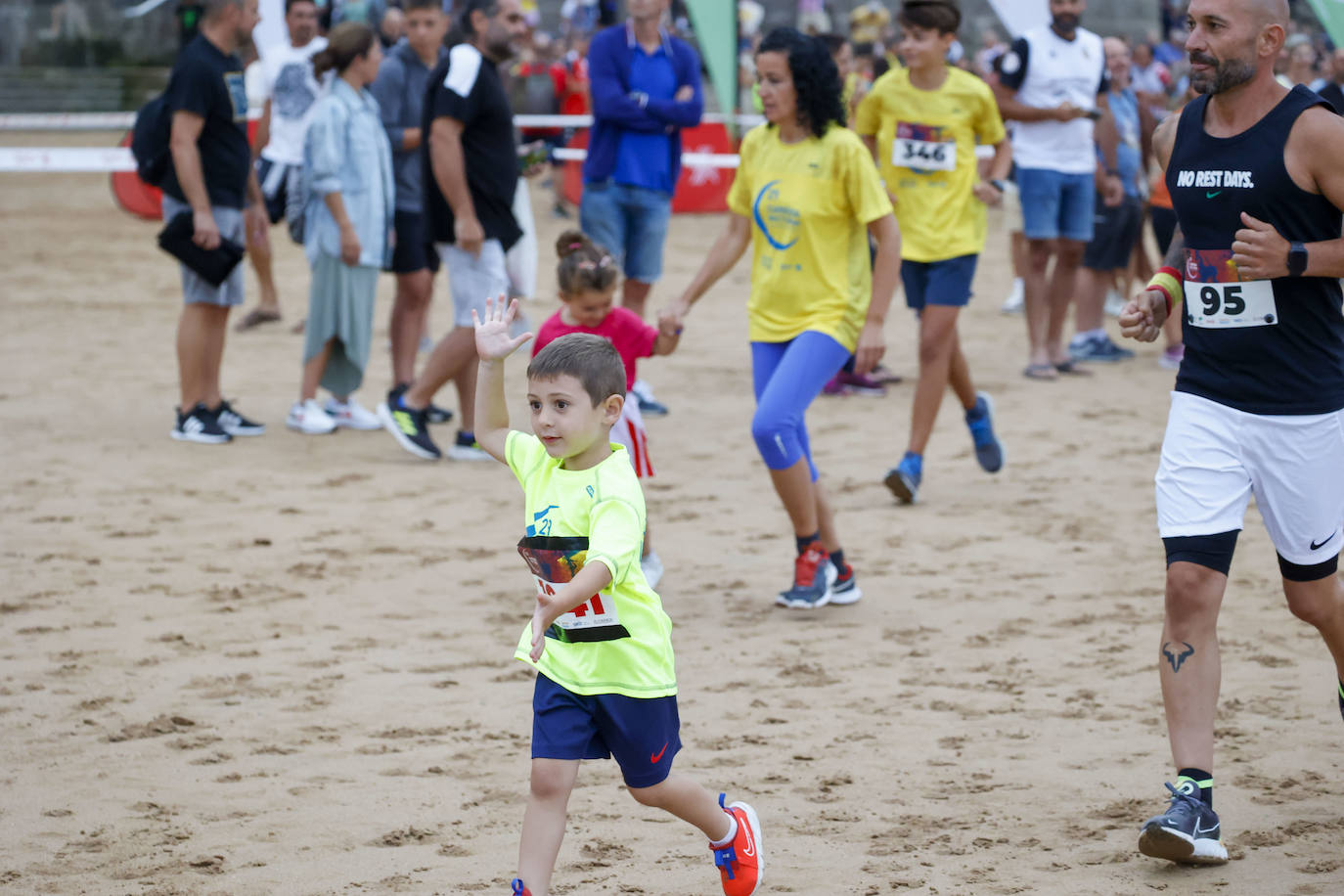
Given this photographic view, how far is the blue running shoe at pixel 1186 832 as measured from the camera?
3.66m

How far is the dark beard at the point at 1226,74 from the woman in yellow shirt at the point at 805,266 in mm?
1999

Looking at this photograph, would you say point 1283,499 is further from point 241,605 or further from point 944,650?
point 241,605

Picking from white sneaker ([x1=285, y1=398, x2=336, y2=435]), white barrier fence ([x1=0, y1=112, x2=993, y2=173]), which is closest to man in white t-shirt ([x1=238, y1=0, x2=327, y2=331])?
white sneaker ([x1=285, y1=398, x2=336, y2=435])

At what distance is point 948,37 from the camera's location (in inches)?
298

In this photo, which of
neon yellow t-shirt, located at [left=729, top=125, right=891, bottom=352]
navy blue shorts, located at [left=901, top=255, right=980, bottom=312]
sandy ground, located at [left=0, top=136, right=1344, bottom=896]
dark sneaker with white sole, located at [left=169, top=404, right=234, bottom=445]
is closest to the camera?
sandy ground, located at [left=0, top=136, right=1344, bottom=896]

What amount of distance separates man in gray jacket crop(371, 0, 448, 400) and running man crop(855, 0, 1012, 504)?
8.37ft

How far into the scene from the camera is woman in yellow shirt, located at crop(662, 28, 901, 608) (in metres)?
5.74

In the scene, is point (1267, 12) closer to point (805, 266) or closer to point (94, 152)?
point (805, 266)

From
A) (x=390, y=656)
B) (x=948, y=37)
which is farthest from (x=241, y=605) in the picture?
(x=948, y=37)

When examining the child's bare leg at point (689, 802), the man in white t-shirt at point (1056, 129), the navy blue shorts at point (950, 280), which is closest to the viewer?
the child's bare leg at point (689, 802)

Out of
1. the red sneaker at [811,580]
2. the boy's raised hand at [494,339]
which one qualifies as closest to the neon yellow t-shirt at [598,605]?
the boy's raised hand at [494,339]

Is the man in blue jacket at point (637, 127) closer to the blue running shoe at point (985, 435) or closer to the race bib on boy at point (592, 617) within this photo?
the blue running shoe at point (985, 435)

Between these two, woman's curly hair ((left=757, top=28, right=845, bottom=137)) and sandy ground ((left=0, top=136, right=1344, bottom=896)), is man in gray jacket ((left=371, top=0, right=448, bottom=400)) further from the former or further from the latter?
woman's curly hair ((left=757, top=28, right=845, bottom=137))

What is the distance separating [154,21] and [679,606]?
22.5 metres
